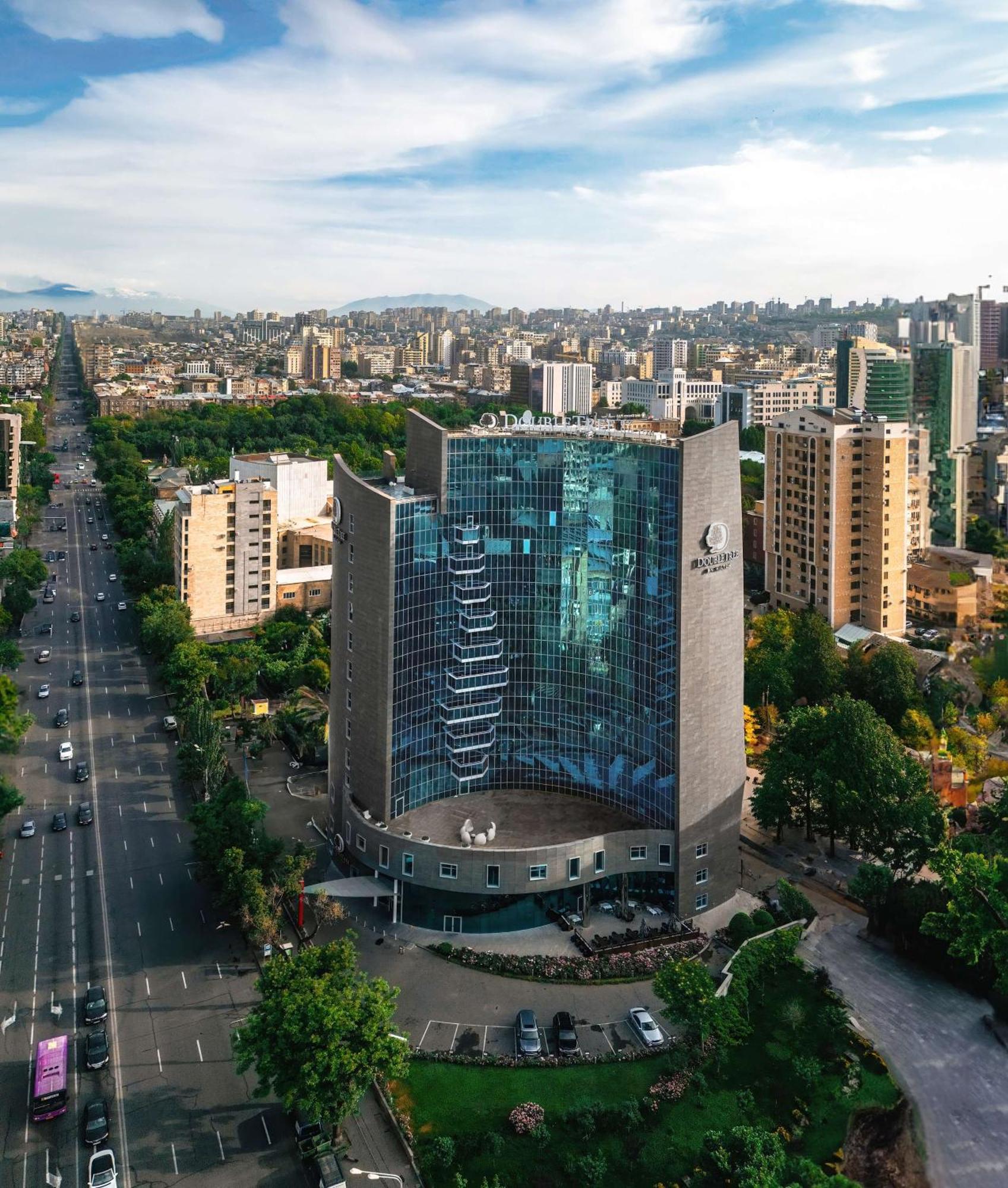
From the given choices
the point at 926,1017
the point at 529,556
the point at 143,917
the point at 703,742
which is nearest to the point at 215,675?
the point at 143,917

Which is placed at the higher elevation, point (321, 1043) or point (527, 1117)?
point (321, 1043)

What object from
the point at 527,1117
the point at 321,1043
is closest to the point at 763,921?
the point at 527,1117

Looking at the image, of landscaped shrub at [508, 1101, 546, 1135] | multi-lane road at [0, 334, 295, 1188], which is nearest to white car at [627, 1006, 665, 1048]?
landscaped shrub at [508, 1101, 546, 1135]

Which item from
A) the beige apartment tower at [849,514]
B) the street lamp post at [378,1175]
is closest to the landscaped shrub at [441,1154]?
the street lamp post at [378,1175]

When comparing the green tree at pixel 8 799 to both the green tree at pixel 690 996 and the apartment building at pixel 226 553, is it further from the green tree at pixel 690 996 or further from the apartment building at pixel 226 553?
the apartment building at pixel 226 553

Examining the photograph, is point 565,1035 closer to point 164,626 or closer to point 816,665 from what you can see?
point 816,665

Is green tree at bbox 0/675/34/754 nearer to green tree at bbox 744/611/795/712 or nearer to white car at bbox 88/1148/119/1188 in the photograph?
white car at bbox 88/1148/119/1188
